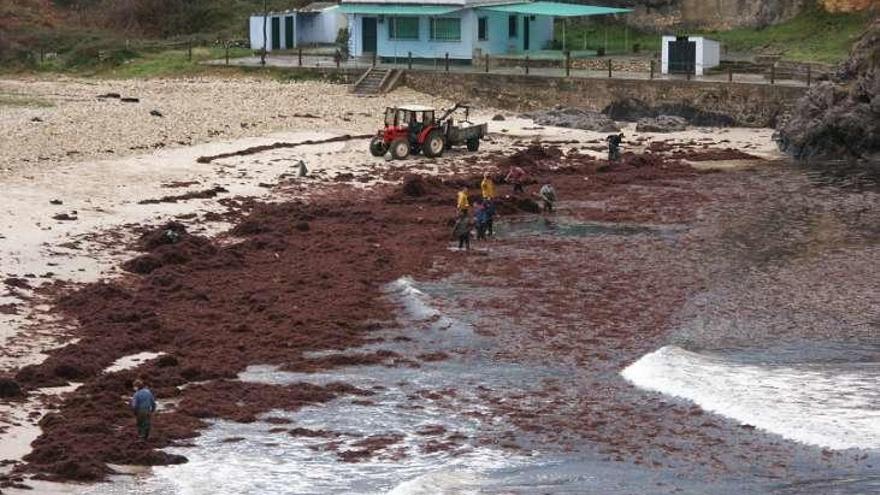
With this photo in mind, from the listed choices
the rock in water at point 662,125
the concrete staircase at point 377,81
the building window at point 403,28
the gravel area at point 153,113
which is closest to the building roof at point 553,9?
the building window at point 403,28

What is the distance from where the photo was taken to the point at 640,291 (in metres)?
34.6

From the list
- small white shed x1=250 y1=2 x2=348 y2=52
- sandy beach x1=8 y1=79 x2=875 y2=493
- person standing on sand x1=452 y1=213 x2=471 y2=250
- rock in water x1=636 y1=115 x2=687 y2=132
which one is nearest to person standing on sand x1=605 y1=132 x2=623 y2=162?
sandy beach x1=8 y1=79 x2=875 y2=493

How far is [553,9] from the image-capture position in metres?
70.0

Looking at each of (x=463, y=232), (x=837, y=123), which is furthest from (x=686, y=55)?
(x=463, y=232)

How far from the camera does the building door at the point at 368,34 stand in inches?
2830

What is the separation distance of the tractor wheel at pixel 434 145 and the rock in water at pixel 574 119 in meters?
8.92

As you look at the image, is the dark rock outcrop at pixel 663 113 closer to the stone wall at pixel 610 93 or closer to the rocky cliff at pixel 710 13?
the stone wall at pixel 610 93

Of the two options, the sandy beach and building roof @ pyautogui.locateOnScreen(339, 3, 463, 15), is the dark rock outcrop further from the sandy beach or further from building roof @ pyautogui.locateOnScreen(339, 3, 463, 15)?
building roof @ pyautogui.locateOnScreen(339, 3, 463, 15)

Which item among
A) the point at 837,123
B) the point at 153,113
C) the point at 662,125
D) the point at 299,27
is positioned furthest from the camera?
the point at 299,27

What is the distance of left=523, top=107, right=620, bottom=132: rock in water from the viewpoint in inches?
2371

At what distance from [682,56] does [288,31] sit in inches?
797

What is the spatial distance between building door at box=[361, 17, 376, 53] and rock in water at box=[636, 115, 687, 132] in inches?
606

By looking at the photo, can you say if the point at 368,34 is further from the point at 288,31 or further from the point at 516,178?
the point at 516,178

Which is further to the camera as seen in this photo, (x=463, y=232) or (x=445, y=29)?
(x=445, y=29)
